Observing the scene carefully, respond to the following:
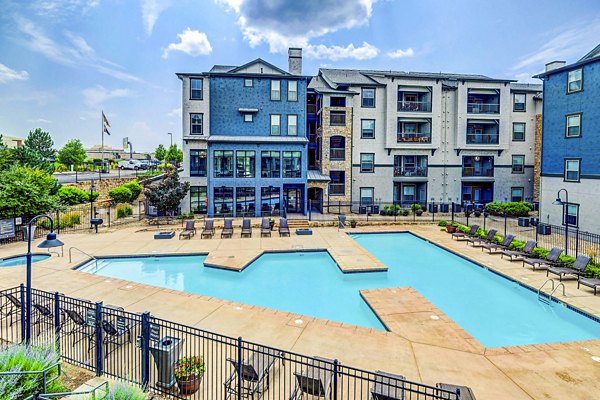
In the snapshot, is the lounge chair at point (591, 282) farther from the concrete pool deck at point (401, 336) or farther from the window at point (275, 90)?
the window at point (275, 90)

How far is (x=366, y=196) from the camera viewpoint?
105 feet

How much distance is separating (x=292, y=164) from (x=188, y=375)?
24.1 m

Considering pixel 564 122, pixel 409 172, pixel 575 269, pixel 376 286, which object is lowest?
pixel 376 286

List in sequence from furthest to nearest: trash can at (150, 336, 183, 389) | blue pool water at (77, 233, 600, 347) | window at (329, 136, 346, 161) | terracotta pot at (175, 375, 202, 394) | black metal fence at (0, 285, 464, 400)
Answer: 1. window at (329, 136, 346, 161)
2. blue pool water at (77, 233, 600, 347)
3. trash can at (150, 336, 183, 389)
4. terracotta pot at (175, 375, 202, 394)
5. black metal fence at (0, 285, 464, 400)

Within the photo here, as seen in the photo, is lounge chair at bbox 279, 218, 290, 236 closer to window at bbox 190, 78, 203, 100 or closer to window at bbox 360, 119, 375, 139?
window at bbox 360, 119, 375, 139

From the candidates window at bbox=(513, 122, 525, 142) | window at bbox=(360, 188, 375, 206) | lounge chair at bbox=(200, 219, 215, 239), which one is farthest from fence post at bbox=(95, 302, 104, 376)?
window at bbox=(513, 122, 525, 142)

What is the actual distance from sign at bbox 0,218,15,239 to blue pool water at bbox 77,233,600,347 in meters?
7.36

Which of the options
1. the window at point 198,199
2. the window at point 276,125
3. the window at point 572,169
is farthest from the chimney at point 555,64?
the window at point 198,199

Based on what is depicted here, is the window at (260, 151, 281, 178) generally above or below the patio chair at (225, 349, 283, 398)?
above

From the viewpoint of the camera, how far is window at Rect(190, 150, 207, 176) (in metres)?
28.5

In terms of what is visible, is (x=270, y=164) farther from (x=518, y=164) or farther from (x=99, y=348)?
(x=518, y=164)

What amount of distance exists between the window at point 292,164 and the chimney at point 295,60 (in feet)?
25.9

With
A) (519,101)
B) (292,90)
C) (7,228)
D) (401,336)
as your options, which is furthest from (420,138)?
(7,228)

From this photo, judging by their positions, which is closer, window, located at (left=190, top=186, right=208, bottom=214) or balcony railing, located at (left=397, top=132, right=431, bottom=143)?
window, located at (left=190, top=186, right=208, bottom=214)
